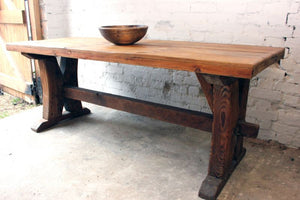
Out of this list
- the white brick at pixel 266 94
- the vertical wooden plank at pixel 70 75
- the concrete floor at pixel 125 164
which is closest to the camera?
the concrete floor at pixel 125 164

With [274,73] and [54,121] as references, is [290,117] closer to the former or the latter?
[274,73]

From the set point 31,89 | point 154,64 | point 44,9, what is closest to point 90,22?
point 44,9

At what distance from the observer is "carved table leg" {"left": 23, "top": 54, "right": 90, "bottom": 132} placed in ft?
7.90

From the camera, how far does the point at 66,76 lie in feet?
8.55

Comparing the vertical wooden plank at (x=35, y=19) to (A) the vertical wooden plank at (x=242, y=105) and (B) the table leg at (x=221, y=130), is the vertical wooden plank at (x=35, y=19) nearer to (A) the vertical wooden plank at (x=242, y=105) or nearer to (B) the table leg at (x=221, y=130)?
(B) the table leg at (x=221, y=130)

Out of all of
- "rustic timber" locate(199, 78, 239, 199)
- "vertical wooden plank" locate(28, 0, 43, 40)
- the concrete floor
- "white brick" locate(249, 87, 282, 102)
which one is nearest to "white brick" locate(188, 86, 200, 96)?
the concrete floor

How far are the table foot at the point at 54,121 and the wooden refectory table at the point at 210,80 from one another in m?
0.01

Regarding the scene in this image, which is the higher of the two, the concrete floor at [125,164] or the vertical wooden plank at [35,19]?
the vertical wooden plank at [35,19]

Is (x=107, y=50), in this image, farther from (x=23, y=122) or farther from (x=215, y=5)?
(x=23, y=122)

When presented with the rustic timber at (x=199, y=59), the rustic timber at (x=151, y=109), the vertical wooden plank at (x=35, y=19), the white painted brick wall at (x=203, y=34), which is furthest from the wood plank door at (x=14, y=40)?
the rustic timber at (x=199, y=59)

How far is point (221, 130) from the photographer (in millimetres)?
1572

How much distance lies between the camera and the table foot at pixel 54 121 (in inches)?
96.5

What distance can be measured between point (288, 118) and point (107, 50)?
154 centimetres

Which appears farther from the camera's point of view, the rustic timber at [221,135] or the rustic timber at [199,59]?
the rustic timber at [221,135]
